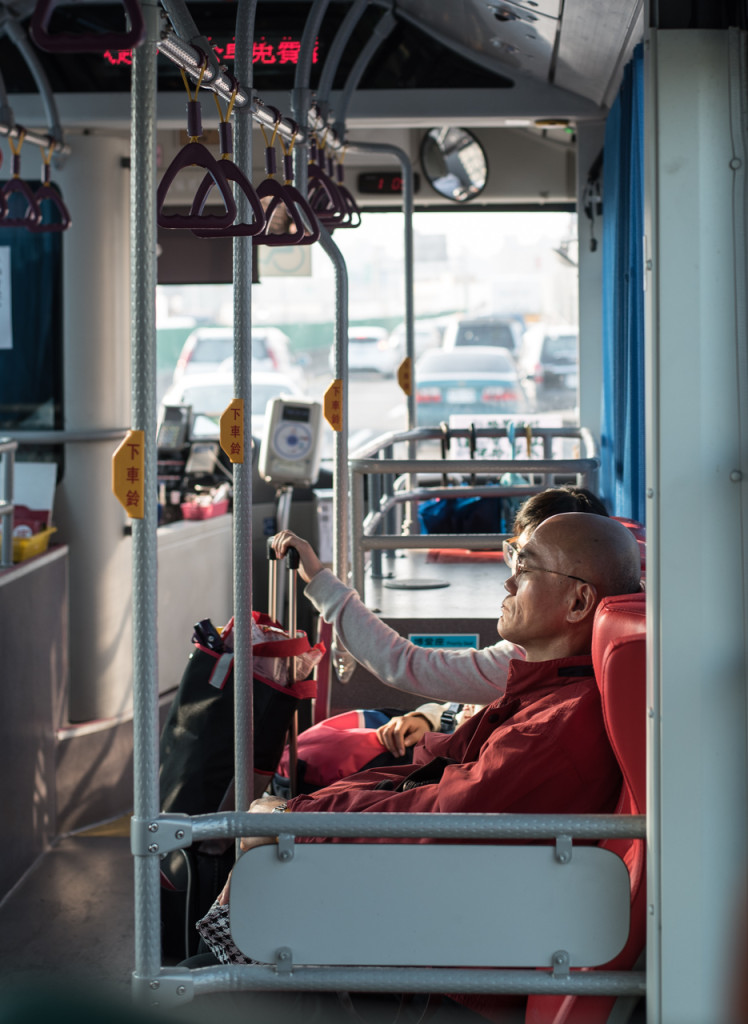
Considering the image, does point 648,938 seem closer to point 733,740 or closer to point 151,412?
point 733,740

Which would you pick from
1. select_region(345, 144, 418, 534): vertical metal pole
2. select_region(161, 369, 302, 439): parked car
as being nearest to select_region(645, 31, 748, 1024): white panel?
select_region(345, 144, 418, 534): vertical metal pole

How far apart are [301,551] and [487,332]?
10.1 meters

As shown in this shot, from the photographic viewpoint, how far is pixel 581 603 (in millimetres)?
1912

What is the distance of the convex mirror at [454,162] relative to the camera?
5598mm

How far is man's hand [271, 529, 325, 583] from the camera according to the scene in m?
2.28

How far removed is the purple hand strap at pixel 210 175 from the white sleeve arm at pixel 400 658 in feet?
2.36

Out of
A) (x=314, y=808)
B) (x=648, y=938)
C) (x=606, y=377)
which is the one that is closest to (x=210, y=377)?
(x=606, y=377)

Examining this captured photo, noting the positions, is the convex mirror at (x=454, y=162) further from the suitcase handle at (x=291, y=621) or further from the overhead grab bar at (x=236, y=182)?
the overhead grab bar at (x=236, y=182)

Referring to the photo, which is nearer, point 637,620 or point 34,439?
point 637,620

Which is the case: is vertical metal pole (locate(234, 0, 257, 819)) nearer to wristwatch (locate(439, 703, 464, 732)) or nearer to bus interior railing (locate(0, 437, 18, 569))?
wristwatch (locate(439, 703, 464, 732))

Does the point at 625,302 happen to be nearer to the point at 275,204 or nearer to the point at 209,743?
the point at 275,204

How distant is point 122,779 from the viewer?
178 inches

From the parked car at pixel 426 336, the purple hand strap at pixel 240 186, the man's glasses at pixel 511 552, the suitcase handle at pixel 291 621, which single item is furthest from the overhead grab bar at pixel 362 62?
the parked car at pixel 426 336

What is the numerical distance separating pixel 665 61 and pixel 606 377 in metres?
2.83
